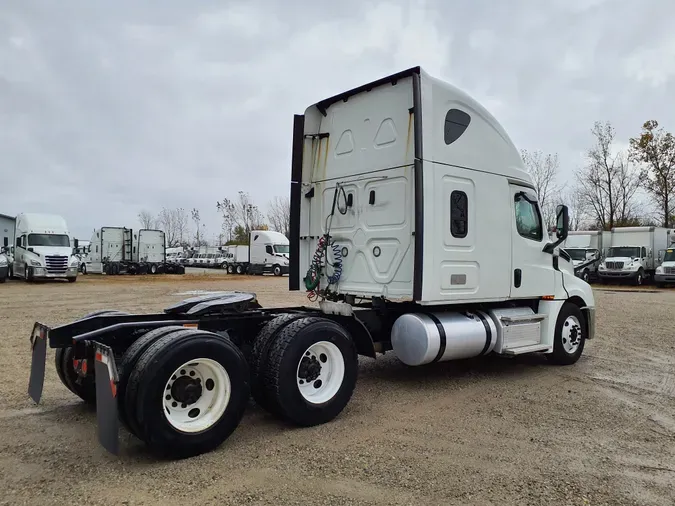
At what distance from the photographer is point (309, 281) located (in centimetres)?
720

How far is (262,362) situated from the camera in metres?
4.95

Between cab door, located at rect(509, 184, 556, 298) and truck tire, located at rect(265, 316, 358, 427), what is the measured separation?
3.02m

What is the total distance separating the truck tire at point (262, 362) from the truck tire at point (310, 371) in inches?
1.9

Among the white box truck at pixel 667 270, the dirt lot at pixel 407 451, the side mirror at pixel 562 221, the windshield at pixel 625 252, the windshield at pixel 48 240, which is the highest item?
the windshield at pixel 48 240

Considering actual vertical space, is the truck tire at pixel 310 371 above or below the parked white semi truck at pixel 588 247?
below

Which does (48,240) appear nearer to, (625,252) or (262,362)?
(262,362)

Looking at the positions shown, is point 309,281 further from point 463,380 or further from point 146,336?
point 146,336

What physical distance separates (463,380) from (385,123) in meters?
3.47

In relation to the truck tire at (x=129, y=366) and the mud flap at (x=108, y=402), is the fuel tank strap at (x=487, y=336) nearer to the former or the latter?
the truck tire at (x=129, y=366)

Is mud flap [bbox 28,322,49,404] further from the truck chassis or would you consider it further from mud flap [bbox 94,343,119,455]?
mud flap [bbox 94,343,119,455]

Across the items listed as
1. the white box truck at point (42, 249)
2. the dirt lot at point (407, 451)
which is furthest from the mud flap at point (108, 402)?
the white box truck at point (42, 249)

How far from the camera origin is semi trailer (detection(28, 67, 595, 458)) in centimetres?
429

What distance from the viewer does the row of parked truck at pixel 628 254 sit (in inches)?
1133

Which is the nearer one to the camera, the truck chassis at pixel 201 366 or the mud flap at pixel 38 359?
the truck chassis at pixel 201 366
